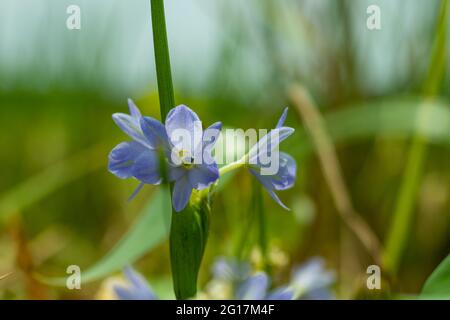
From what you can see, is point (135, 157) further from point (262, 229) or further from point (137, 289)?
point (262, 229)

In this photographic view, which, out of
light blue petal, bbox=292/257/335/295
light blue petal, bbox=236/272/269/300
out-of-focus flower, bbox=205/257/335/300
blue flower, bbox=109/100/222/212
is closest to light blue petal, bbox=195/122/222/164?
blue flower, bbox=109/100/222/212

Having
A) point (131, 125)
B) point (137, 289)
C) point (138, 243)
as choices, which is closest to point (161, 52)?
point (131, 125)

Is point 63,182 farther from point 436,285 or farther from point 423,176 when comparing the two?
point 436,285

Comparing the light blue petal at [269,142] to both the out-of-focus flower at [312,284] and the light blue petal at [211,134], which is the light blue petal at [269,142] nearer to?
the light blue petal at [211,134]

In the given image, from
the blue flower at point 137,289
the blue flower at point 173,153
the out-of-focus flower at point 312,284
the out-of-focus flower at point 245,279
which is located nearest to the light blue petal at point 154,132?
the blue flower at point 173,153

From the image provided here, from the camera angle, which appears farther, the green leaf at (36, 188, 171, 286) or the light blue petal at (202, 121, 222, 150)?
the green leaf at (36, 188, 171, 286)

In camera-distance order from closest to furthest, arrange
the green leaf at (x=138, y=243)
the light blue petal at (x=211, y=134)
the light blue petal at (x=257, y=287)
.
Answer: the light blue petal at (x=211, y=134), the light blue petal at (x=257, y=287), the green leaf at (x=138, y=243)

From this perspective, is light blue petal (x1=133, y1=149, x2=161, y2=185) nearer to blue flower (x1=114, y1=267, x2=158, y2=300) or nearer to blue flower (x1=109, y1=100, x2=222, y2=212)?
blue flower (x1=109, y1=100, x2=222, y2=212)

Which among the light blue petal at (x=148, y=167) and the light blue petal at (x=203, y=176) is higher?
the light blue petal at (x=148, y=167)
